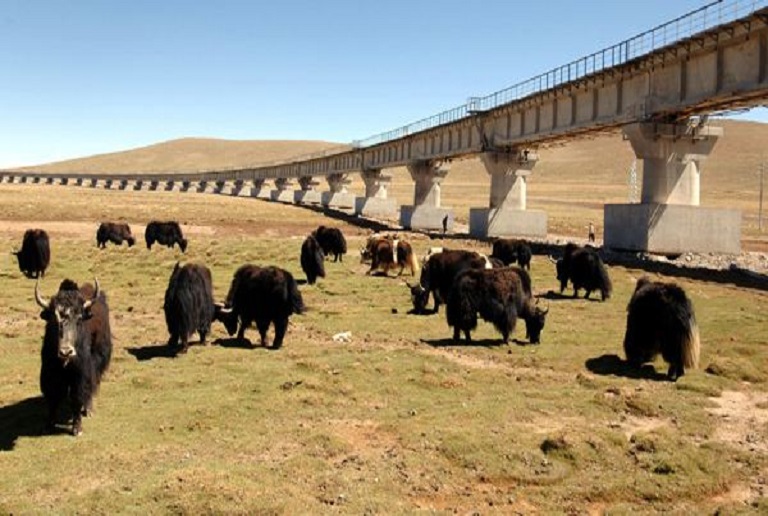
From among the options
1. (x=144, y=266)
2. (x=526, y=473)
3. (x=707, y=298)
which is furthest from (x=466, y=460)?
(x=144, y=266)

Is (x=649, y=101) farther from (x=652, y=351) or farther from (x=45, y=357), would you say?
(x=45, y=357)

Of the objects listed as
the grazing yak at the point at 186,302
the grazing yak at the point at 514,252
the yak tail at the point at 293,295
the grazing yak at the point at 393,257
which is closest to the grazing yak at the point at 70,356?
the grazing yak at the point at 186,302

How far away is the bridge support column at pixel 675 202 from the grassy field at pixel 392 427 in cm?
1519

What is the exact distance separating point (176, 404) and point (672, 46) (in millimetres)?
26630

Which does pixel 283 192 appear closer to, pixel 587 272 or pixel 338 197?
pixel 338 197

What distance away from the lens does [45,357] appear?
26.5ft

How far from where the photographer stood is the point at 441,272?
1742cm

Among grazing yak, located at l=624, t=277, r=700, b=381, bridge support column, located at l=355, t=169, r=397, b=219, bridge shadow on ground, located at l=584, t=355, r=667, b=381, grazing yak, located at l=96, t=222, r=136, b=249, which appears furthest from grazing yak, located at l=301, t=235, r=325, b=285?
bridge support column, located at l=355, t=169, r=397, b=219

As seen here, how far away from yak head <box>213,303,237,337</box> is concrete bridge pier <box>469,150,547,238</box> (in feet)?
116

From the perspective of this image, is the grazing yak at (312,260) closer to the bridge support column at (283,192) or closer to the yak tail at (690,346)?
the yak tail at (690,346)

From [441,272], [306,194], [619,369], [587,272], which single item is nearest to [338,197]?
[306,194]

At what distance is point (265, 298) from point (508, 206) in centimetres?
3723

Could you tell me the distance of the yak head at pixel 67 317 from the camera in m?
7.57

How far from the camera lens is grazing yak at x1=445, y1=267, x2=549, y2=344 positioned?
44.1ft
